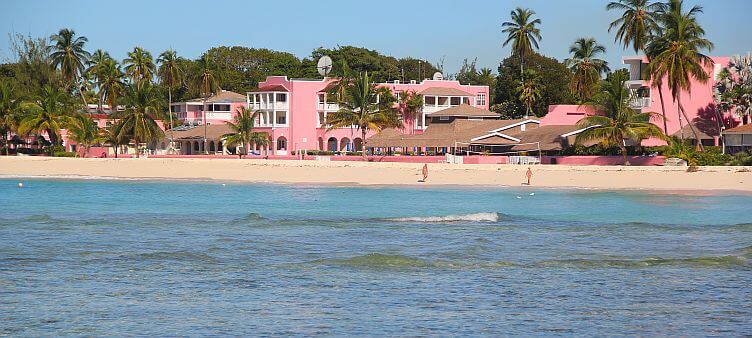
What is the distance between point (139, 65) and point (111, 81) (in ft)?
8.72

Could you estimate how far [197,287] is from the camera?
1312 cm

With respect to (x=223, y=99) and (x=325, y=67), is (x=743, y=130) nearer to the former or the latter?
(x=325, y=67)

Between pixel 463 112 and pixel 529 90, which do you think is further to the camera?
pixel 529 90

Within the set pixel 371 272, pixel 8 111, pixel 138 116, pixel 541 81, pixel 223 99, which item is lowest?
pixel 371 272

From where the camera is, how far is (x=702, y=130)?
2071 inches

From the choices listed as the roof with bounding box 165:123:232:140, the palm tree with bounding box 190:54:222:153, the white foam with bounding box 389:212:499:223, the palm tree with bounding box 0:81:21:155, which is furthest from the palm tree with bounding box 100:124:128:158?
the white foam with bounding box 389:212:499:223

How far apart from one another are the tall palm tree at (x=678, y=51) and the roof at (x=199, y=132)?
3315 cm

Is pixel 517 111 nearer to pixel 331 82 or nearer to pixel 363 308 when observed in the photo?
pixel 331 82

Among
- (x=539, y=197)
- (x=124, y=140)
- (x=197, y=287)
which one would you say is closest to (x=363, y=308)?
(x=197, y=287)

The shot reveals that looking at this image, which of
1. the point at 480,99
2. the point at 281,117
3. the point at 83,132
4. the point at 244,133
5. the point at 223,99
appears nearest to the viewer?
the point at 244,133

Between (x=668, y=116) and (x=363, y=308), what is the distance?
47014 mm

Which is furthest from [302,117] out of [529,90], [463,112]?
[529,90]

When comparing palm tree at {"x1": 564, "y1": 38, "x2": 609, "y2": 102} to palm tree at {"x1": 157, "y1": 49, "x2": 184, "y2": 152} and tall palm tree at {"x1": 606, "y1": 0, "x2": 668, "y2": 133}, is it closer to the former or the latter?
tall palm tree at {"x1": 606, "y1": 0, "x2": 668, "y2": 133}

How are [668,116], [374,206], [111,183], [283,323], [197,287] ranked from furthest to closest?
[668,116] → [111,183] → [374,206] → [197,287] → [283,323]
